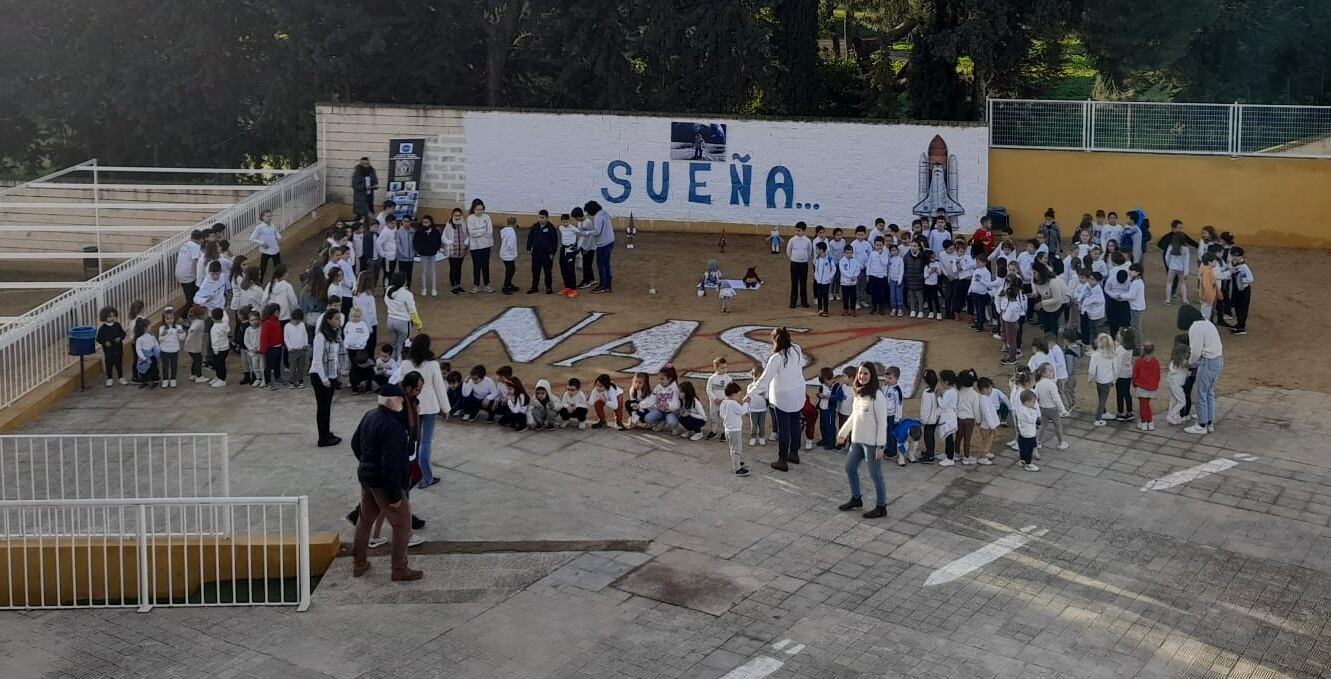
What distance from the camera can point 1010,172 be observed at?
2823cm

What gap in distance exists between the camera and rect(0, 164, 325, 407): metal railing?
63.0ft

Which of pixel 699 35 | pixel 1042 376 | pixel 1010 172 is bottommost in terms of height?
pixel 1042 376

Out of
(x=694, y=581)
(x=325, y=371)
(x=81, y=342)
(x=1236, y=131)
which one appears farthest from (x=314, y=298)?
(x=1236, y=131)

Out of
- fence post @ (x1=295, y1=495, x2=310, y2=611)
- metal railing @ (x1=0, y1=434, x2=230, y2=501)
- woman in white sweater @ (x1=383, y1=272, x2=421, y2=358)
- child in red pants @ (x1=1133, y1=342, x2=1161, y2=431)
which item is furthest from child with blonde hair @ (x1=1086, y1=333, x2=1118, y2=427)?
metal railing @ (x1=0, y1=434, x2=230, y2=501)

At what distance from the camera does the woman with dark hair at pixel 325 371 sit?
1697 cm

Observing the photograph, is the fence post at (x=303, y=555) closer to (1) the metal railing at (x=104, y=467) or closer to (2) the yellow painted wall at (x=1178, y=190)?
(1) the metal railing at (x=104, y=467)

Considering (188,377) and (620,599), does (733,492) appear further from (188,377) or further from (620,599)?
(188,377)

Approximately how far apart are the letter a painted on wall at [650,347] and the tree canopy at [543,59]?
32.8 feet

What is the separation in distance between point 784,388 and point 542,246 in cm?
887

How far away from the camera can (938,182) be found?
28.0 m

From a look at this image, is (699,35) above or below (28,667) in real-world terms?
above

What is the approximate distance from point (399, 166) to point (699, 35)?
20.6 ft

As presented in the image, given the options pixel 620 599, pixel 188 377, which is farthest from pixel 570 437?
pixel 188 377

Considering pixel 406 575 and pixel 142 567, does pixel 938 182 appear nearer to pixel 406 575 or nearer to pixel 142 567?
pixel 406 575
